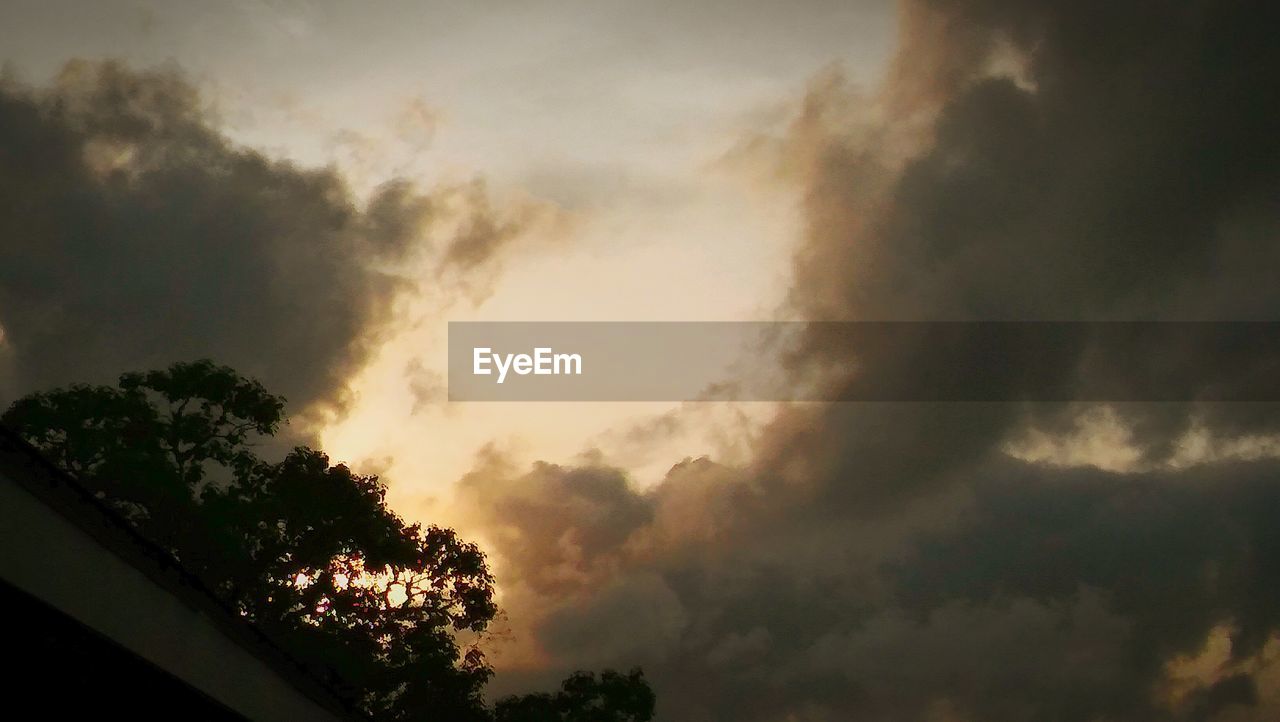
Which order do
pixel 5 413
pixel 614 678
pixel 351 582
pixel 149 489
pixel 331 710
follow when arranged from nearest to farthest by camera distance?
pixel 331 710, pixel 149 489, pixel 5 413, pixel 351 582, pixel 614 678

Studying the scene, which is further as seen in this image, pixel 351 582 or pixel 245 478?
pixel 351 582

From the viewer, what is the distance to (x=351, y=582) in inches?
1070

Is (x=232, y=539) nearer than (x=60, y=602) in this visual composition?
No

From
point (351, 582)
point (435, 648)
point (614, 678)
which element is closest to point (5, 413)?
point (351, 582)

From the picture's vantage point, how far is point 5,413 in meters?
23.5

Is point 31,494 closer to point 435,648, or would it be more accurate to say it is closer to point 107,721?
point 107,721

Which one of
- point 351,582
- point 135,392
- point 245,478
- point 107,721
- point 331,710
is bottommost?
point 107,721

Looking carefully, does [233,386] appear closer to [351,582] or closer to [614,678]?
[351,582]

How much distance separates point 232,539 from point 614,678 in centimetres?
1356

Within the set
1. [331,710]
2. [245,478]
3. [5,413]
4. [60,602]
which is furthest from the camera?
[245,478]

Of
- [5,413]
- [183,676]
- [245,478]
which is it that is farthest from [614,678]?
[183,676]

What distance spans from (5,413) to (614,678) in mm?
19285

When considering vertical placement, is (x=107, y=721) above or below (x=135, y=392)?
below

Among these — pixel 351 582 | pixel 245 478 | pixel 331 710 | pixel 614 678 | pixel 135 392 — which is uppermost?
pixel 135 392
